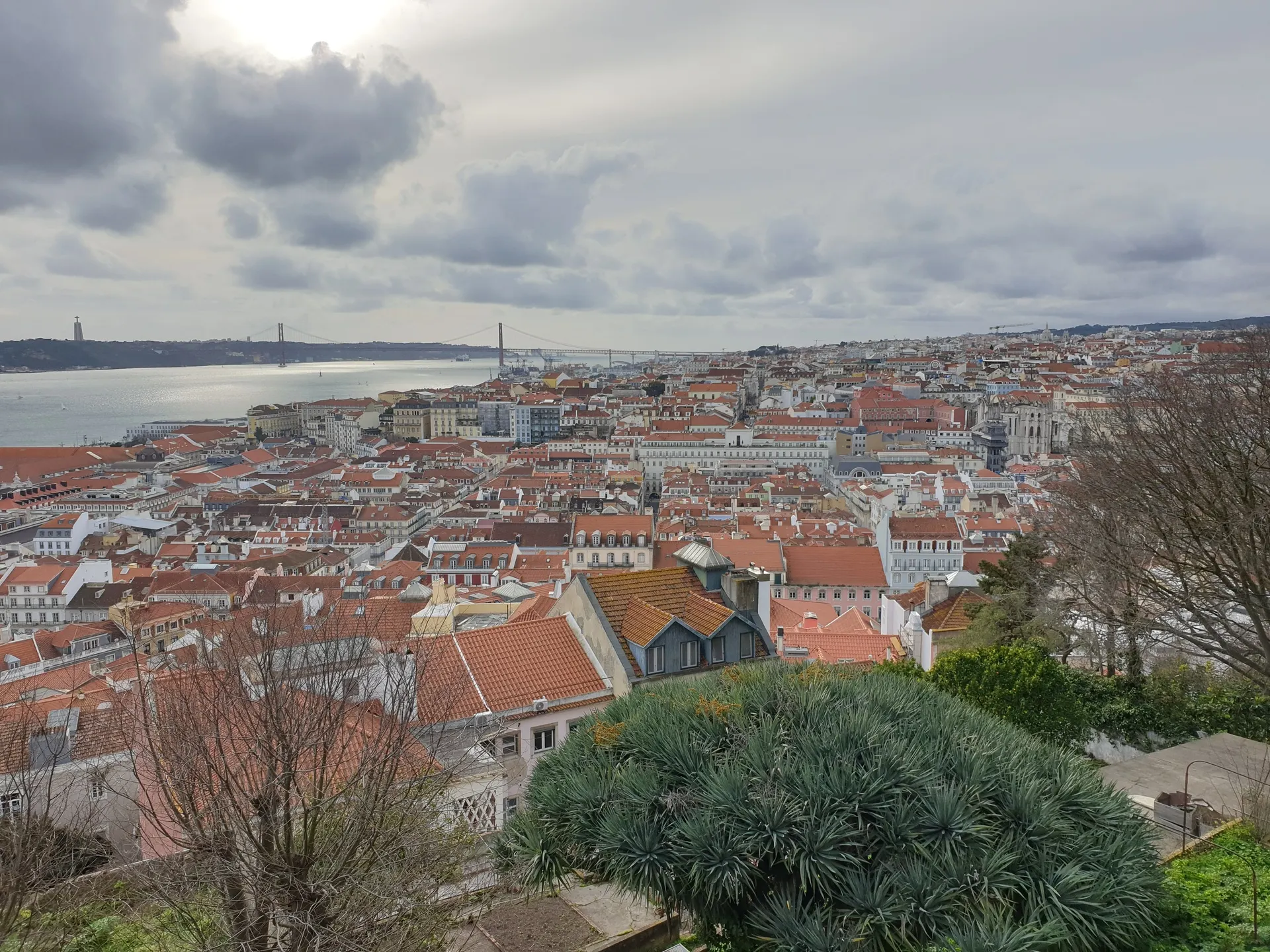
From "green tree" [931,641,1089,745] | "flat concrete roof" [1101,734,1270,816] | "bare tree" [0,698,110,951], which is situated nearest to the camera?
"bare tree" [0,698,110,951]

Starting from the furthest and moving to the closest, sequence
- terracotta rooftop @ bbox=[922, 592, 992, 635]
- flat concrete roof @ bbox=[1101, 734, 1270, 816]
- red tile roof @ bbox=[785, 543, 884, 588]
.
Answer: red tile roof @ bbox=[785, 543, 884, 588]
terracotta rooftop @ bbox=[922, 592, 992, 635]
flat concrete roof @ bbox=[1101, 734, 1270, 816]

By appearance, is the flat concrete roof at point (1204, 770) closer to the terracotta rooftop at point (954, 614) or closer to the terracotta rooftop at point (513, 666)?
the terracotta rooftop at point (513, 666)

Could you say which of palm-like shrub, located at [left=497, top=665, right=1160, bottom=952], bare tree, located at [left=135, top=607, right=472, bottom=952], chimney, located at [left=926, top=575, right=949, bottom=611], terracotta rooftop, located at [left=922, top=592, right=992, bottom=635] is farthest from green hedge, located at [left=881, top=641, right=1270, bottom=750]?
chimney, located at [left=926, top=575, right=949, bottom=611]

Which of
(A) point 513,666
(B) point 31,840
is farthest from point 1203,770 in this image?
(B) point 31,840

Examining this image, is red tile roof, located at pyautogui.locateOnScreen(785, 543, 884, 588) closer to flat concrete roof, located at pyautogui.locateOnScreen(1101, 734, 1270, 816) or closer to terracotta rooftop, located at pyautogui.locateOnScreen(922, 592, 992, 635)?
terracotta rooftop, located at pyautogui.locateOnScreen(922, 592, 992, 635)

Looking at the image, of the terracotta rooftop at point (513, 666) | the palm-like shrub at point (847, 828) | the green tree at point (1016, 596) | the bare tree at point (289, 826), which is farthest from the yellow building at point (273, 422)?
the palm-like shrub at point (847, 828)

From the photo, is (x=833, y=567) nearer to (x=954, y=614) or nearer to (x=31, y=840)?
(x=954, y=614)
